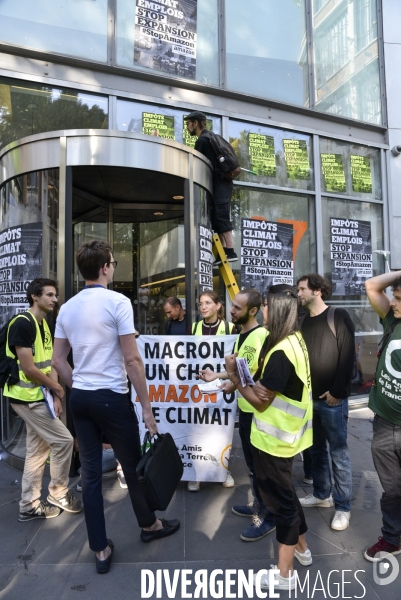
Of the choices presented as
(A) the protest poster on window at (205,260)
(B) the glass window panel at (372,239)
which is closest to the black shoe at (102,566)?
(A) the protest poster on window at (205,260)

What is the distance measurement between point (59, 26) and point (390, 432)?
6.47m

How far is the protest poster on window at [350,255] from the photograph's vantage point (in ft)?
25.6

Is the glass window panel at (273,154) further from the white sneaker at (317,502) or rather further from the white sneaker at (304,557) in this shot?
the white sneaker at (304,557)

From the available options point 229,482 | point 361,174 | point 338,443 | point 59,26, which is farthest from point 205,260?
point 361,174

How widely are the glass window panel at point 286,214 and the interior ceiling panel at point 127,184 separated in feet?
4.15

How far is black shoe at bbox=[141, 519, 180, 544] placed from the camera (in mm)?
3162

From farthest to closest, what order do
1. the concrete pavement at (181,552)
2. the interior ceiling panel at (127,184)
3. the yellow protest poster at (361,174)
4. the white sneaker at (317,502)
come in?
the yellow protest poster at (361,174) → the interior ceiling panel at (127,184) → the white sneaker at (317,502) → the concrete pavement at (181,552)

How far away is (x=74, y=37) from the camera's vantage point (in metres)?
6.20

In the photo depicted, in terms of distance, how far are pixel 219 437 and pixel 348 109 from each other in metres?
6.59

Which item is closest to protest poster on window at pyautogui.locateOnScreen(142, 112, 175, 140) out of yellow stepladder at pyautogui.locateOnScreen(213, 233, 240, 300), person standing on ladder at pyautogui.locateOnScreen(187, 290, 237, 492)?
yellow stepladder at pyautogui.locateOnScreen(213, 233, 240, 300)

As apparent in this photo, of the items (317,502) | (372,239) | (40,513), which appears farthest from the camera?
(372,239)

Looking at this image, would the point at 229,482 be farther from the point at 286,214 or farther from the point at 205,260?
the point at 286,214

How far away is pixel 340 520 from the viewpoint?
3.39 m

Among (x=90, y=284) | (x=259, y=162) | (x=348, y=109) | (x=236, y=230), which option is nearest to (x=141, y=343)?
(x=90, y=284)
